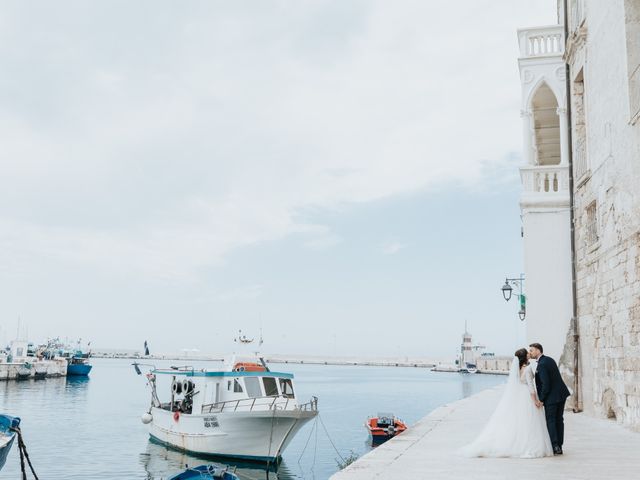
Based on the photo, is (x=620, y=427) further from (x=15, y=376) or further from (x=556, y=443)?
(x=15, y=376)

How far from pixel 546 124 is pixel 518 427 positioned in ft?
49.9

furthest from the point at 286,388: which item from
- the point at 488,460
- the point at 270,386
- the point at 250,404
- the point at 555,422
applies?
the point at 488,460

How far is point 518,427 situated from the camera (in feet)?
29.5

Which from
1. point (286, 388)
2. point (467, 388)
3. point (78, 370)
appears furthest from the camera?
point (467, 388)

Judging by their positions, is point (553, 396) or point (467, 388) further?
point (467, 388)

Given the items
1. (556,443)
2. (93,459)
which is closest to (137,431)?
(93,459)

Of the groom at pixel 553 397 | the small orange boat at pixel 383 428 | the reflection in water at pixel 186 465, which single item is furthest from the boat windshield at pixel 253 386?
the groom at pixel 553 397

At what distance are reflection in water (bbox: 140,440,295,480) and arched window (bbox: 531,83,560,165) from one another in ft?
48.9

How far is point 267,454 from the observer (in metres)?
23.8

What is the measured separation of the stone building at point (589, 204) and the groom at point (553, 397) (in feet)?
9.31

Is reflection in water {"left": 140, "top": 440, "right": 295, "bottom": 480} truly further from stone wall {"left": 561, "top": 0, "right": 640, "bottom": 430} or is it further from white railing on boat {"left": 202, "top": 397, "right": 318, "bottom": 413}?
stone wall {"left": 561, "top": 0, "right": 640, "bottom": 430}

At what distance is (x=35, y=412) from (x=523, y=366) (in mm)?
45766

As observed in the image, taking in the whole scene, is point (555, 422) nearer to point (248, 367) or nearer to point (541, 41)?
point (541, 41)

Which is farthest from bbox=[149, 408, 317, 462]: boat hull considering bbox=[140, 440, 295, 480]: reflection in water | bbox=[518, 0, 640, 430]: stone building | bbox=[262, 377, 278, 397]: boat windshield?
bbox=[518, 0, 640, 430]: stone building
